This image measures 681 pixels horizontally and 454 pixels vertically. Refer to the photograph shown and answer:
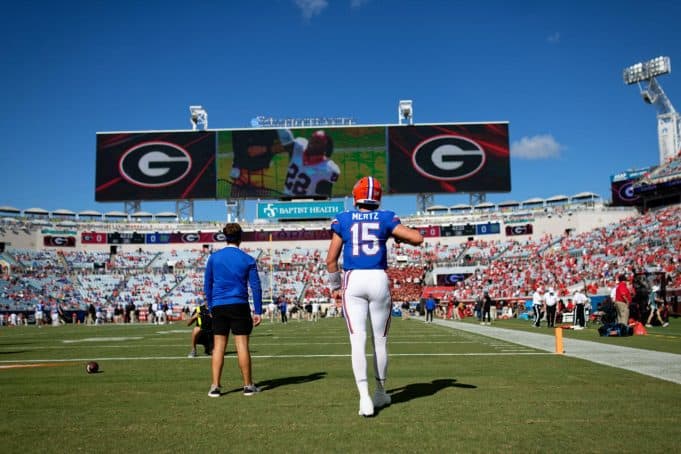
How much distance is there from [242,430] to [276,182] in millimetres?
54285

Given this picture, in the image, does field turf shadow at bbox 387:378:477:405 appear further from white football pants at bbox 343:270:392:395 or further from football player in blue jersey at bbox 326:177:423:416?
white football pants at bbox 343:270:392:395

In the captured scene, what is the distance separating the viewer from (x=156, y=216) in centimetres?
7812

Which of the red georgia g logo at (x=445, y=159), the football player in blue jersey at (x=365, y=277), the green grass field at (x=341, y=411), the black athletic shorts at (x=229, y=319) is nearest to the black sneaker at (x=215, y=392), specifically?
the green grass field at (x=341, y=411)

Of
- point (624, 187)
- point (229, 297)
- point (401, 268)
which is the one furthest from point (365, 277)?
point (624, 187)

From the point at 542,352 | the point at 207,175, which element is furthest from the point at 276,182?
the point at 542,352

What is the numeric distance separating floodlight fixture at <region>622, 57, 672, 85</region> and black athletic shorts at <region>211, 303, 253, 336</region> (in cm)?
7497

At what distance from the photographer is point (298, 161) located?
5819cm

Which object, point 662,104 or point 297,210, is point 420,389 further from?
point 662,104

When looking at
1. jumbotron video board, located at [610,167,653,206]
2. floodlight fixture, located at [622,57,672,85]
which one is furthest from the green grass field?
floodlight fixture, located at [622,57,672,85]

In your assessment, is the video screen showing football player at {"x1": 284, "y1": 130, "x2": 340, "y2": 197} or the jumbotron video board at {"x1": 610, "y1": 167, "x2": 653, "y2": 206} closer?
the video screen showing football player at {"x1": 284, "y1": 130, "x2": 340, "y2": 197}

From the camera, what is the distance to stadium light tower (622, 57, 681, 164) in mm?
68750

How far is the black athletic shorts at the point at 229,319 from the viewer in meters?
6.48

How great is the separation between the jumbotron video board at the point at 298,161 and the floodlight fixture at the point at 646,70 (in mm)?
24457

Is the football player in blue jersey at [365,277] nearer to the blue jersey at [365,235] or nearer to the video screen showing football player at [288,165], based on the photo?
the blue jersey at [365,235]
